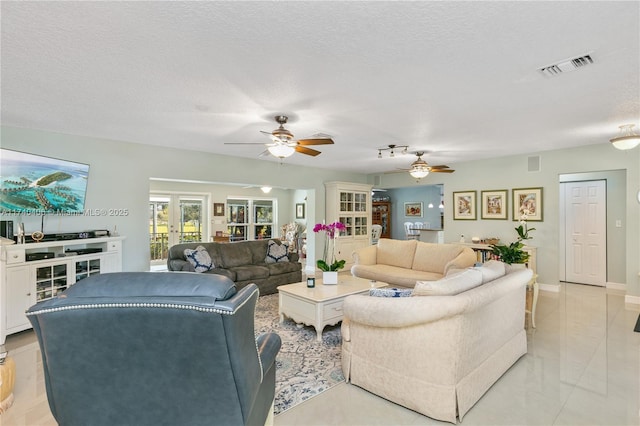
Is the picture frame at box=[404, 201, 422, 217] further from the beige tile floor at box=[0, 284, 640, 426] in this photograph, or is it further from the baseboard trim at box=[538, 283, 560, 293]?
the beige tile floor at box=[0, 284, 640, 426]

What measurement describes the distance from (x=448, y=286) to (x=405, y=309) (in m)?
0.38

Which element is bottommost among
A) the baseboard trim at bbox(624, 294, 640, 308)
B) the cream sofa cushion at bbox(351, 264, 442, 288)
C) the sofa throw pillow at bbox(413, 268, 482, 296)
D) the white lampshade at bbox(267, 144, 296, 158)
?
the baseboard trim at bbox(624, 294, 640, 308)

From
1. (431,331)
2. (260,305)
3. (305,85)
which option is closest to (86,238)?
(260,305)

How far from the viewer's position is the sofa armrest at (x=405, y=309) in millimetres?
1994

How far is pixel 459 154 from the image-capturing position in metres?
5.95

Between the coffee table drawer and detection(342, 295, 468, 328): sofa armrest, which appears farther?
the coffee table drawer

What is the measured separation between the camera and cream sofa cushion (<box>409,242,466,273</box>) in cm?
496

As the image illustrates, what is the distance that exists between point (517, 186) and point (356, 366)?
535 cm

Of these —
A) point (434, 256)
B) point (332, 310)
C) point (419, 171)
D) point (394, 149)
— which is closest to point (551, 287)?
point (434, 256)

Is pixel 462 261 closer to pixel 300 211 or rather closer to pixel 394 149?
pixel 394 149

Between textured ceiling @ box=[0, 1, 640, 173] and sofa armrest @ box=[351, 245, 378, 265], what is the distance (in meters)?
2.31

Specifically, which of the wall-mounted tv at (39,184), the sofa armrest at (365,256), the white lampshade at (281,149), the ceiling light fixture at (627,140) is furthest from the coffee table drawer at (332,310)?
the ceiling light fixture at (627,140)

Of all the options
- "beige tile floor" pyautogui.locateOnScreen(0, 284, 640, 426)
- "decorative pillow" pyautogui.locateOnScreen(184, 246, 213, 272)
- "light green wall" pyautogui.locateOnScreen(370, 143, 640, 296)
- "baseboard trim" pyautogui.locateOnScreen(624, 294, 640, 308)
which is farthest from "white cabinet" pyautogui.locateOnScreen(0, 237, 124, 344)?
"baseboard trim" pyautogui.locateOnScreen(624, 294, 640, 308)

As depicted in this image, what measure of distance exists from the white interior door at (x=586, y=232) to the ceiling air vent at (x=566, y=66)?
Result: 16.2 ft
